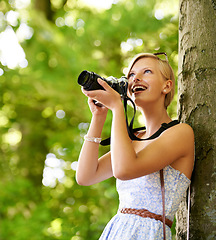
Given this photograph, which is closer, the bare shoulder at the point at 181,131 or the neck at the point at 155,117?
the bare shoulder at the point at 181,131

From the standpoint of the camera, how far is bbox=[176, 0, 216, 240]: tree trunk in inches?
44.8

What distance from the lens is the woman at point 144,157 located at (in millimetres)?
1024

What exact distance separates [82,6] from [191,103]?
4.20 metres

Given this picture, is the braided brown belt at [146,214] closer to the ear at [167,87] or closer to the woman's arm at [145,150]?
the woman's arm at [145,150]

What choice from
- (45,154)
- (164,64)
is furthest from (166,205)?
(45,154)

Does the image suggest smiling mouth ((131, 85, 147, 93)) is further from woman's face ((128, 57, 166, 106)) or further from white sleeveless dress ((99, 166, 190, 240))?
white sleeveless dress ((99, 166, 190, 240))

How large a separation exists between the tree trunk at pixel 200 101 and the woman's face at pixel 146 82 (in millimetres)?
111

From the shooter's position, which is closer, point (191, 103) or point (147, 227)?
point (147, 227)

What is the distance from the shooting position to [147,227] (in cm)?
104

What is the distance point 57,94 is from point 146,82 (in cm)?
301

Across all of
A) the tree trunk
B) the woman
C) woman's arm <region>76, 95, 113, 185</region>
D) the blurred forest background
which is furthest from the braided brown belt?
the blurred forest background

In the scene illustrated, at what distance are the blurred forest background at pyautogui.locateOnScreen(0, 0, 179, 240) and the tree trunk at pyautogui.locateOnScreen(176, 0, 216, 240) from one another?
1.60 metres

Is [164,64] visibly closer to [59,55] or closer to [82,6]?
[59,55]

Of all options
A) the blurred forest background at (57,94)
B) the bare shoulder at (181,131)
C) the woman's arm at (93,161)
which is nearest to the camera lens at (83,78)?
the woman's arm at (93,161)
